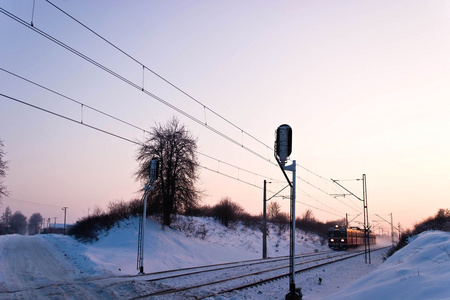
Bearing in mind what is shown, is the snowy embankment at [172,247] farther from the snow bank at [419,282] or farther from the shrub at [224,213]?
the snow bank at [419,282]

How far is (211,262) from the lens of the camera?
99.6 ft

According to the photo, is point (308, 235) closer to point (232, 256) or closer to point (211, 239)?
point (211, 239)

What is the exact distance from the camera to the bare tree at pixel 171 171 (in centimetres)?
3762

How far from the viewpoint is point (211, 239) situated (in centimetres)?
4128

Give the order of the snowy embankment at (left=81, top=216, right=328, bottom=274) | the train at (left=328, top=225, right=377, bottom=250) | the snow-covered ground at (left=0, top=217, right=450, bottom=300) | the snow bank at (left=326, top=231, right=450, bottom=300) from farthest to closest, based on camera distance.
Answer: the train at (left=328, top=225, right=377, bottom=250) < the snowy embankment at (left=81, top=216, right=328, bottom=274) < the snow-covered ground at (left=0, top=217, right=450, bottom=300) < the snow bank at (left=326, top=231, right=450, bottom=300)

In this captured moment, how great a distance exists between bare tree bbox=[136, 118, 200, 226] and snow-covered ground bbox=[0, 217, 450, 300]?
8.46ft

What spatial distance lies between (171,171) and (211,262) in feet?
38.1

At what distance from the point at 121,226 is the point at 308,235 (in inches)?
1779

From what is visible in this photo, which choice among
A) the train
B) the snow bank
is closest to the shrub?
the train

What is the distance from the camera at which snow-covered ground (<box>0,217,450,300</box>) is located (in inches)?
393

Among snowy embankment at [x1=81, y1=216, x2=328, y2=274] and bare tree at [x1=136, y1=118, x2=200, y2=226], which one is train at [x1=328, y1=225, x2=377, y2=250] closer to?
snowy embankment at [x1=81, y1=216, x2=328, y2=274]

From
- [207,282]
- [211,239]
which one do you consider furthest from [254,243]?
[207,282]

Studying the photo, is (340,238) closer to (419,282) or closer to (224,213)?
(224,213)

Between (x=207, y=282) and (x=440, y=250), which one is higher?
(x=440, y=250)
